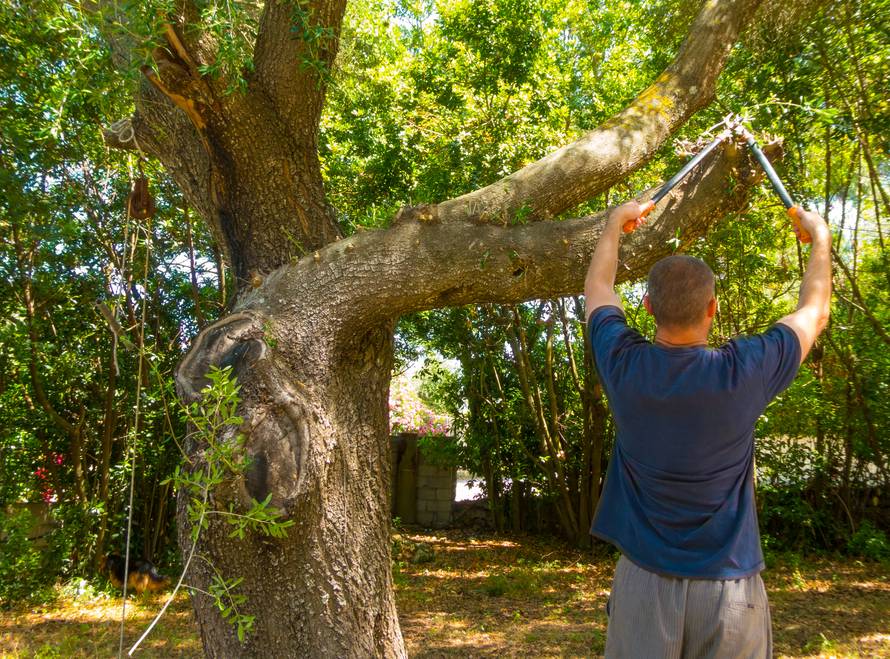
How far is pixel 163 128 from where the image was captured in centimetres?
363

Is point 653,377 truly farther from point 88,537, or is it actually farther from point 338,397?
point 88,537

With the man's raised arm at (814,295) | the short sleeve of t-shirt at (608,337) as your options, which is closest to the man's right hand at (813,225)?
the man's raised arm at (814,295)

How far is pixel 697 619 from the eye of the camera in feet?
5.80

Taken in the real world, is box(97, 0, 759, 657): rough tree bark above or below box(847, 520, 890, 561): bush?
above

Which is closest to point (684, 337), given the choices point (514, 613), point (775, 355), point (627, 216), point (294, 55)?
point (775, 355)

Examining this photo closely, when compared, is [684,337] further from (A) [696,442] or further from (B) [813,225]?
(B) [813,225]

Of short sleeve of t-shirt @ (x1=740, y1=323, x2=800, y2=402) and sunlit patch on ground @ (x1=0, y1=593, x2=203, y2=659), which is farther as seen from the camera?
sunlit patch on ground @ (x1=0, y1=593, x2=203, y2=659)

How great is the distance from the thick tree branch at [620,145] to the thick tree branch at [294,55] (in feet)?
2.81

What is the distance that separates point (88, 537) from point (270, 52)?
538 cm

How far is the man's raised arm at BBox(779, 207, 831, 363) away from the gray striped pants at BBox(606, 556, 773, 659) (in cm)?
64

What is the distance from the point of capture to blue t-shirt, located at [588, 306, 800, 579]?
1.75 m

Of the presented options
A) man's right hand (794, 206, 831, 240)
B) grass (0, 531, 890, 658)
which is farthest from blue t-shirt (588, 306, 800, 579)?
grass (0, 531, 890, 658)

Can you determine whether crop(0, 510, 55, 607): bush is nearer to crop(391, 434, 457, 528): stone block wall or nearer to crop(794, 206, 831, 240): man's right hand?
crop(391, 434, 457, 528): stone block wall

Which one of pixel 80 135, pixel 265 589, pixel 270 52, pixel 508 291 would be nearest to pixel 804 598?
pixel 508 291
